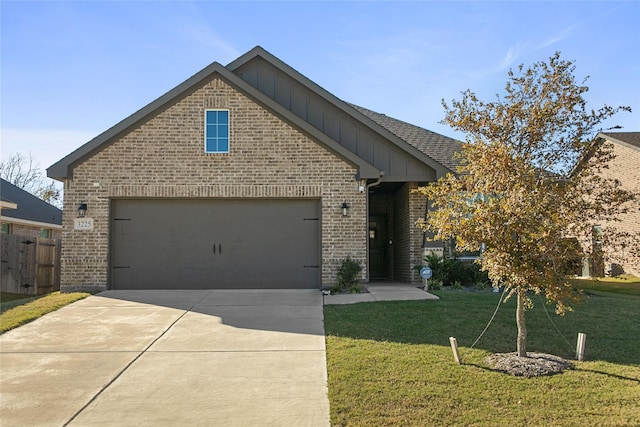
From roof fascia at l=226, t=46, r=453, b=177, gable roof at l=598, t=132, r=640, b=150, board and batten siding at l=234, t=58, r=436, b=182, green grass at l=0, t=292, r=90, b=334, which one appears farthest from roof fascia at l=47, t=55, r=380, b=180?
gable roof at l=598, t=132, r=640, b=150

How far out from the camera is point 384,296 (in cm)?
1135

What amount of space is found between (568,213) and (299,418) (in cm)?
399

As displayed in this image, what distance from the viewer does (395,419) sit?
483cm

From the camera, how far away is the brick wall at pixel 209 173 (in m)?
12.8

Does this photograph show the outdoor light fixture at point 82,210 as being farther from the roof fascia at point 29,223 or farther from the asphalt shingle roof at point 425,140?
the asphalt shingle roof at point 425,140

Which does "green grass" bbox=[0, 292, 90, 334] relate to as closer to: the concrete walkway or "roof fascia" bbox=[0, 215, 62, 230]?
the concrete walkway

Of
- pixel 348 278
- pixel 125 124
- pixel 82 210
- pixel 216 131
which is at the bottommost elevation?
pixel 348 278

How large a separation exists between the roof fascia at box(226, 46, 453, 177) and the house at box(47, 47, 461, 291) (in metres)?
1.25

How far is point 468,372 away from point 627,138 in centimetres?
1762

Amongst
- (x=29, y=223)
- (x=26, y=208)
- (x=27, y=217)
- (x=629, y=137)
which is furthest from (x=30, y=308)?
(x=629, y=137)

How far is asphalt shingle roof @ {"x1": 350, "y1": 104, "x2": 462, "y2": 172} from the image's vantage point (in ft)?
53.1

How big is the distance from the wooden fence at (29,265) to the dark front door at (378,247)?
984 centimetres

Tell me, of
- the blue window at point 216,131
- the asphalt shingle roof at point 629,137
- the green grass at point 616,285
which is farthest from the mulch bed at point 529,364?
the asphalt shingle roof at point 629,137

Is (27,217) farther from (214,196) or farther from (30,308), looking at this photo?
(30,308)
